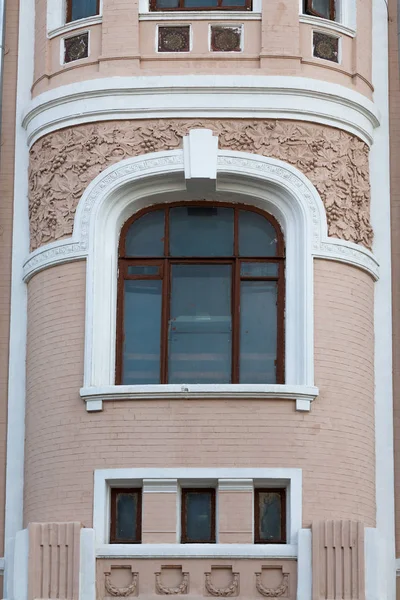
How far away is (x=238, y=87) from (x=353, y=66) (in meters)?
1.74

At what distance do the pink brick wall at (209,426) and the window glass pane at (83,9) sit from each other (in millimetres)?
3645

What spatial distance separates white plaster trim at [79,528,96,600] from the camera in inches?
971

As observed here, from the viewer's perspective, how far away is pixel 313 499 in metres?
25.0

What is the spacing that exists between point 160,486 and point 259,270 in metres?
3.25

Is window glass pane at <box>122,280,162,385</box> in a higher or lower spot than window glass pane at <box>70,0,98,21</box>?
lower

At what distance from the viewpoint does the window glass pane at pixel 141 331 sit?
2591 cm

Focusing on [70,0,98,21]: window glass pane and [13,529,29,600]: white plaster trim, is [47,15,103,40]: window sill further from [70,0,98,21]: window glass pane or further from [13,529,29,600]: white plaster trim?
[13,529,29,600]: white plaster trim

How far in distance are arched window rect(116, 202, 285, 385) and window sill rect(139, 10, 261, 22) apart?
2.49m

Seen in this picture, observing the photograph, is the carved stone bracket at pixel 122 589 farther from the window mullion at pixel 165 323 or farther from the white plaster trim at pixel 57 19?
the white plaster trim at pixel 57 19

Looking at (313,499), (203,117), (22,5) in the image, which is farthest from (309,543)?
(22,5)

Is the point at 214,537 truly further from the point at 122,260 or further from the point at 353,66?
the point at 353,66

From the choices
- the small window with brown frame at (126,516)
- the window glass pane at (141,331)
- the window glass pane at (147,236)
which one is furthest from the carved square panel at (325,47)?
the small window with brown frame at (126,516)

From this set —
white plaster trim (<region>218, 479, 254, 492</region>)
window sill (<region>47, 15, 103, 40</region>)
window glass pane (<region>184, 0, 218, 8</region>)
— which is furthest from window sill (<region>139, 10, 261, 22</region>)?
white plaster trim (<region>218, 479, 254, 492</region>)

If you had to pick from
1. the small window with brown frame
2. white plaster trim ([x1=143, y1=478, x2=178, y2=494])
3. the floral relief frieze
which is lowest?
the small window with brown frame
